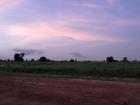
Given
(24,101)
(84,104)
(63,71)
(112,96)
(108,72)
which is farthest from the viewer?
(63,71)

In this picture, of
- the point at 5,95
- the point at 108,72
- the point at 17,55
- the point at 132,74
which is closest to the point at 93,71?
the point at 108,72

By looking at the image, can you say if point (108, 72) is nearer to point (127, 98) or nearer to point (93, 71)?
point (93, 71)

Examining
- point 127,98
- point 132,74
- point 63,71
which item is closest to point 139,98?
point 127,98

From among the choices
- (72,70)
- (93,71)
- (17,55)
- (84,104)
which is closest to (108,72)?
(93,71)

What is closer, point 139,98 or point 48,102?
point 48,102

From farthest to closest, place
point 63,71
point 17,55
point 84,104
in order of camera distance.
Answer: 1. point 17,55
2. point 63,71
3. point 84,104

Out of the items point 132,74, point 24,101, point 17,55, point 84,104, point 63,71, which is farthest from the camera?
point 17,55

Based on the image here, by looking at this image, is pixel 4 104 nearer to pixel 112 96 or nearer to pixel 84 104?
pixel 84 104

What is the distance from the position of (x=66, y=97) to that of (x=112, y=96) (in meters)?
1.99

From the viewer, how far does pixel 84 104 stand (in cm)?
1333

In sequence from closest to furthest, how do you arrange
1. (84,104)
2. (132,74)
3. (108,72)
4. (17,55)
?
(84,104), (132,74), (108,72), (17,55)

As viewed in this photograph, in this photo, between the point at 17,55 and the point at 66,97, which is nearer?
the point at 66,97

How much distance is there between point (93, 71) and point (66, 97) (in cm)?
2725

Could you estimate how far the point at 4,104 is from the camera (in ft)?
44.6
